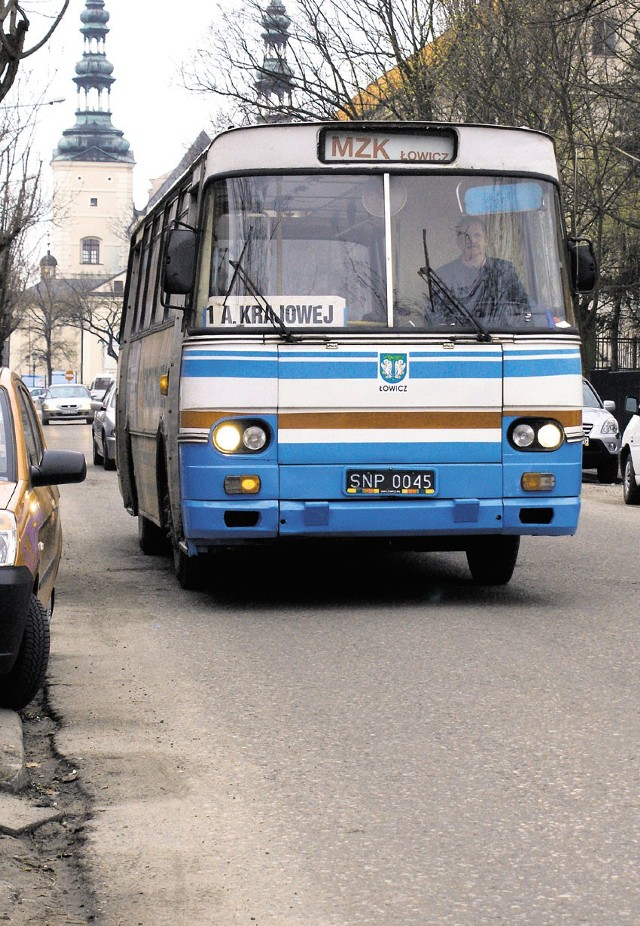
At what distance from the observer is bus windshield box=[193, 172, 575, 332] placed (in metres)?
9.86

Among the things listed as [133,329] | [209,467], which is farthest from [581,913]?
[133,329]

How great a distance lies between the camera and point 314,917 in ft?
13.6

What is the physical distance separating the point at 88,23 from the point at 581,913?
168 meters

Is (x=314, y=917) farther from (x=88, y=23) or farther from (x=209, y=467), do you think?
(x=88, y=23)

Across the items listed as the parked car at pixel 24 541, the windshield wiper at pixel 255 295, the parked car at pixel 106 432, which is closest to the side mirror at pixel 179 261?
the windshield wiper at pixel 255 295

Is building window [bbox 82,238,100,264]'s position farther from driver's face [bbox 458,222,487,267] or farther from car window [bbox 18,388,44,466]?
car window [bbox 18,388,44,466]

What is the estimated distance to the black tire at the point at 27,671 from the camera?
6.79m

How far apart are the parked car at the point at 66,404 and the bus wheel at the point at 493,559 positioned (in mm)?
48306

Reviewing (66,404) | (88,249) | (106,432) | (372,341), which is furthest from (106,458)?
(88,249)

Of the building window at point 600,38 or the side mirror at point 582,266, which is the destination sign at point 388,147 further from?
the building window at point 600,38

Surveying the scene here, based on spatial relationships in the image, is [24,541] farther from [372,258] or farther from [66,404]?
[66,404]

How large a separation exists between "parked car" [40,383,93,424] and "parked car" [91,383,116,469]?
30262 millimetres

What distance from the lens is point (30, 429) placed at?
8430 millimetres

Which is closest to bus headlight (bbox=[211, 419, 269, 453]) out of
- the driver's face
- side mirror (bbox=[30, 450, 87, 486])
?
the driver's face
